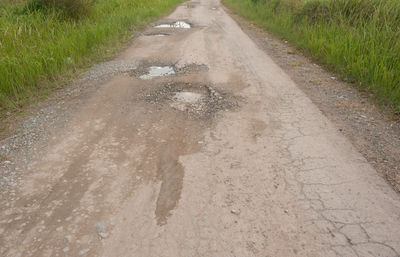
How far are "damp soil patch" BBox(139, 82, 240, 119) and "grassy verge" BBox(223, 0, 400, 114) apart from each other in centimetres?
222

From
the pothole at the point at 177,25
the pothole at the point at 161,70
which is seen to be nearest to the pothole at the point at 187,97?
the pothole at the point at 161,70

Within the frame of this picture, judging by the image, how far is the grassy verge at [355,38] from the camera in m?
4.51

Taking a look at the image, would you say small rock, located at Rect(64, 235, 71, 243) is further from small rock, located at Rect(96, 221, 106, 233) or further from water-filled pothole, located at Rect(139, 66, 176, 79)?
water-filled pothole, located at Rect(139, 66, 176, 79)

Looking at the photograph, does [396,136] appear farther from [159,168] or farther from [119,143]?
[119,143]

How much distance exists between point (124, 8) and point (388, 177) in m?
10.7

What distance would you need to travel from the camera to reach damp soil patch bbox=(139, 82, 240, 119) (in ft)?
13.0

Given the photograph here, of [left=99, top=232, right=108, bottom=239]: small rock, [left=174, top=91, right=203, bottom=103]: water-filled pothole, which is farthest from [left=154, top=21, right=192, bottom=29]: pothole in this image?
[left=99, top=232, right=108, bottom=239]: small rock

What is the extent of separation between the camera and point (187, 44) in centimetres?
752

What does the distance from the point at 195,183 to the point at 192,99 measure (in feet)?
6.23

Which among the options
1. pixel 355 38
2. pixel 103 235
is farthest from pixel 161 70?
pixel 103 235

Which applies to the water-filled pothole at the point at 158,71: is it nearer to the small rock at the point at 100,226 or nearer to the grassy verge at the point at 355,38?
the grassy verge at the point at 355,38

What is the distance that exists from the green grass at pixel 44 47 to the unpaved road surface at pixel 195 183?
34.9 inches

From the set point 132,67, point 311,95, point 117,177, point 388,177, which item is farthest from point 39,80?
point 388,177

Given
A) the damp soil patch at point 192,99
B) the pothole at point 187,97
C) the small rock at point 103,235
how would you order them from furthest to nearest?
the pothole at point 187,97
the damp soil patch at point 192,99
the small rock at point 103,235
